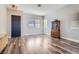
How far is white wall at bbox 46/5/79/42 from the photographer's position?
7.78 metres

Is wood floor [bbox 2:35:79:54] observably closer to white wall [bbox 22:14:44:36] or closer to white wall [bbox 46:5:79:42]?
white wall [bbox 46:5:79:42]

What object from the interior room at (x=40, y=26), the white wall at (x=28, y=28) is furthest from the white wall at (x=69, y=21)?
the white wall at (x=28, y=28)

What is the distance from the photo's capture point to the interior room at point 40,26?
21.1 feet

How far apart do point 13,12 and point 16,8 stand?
18.2 inches

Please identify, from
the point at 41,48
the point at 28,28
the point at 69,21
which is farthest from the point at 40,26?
the point at 41,48

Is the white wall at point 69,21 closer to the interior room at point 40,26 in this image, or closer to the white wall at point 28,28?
the interior room at point 40,26

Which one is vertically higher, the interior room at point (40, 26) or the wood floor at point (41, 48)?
the interior room at point (40, 26)

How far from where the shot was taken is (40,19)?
1345cm

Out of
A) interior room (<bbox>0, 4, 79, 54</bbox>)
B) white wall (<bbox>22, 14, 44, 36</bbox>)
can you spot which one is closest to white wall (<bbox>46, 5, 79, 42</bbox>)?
interior room (<bbox>0, 4, 79, 54</bbox>)

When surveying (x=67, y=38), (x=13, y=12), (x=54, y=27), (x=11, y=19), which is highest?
(x=13, y=12)

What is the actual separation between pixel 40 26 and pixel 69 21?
207 inches

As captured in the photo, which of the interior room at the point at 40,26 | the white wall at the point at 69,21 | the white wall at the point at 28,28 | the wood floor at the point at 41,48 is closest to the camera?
the wood floor at the point at 41,48
